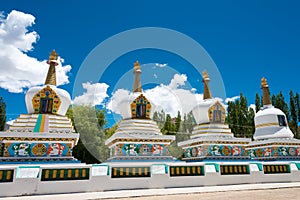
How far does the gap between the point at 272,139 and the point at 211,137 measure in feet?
18.0

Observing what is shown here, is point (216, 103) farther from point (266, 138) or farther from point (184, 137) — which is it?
point (184, 137)

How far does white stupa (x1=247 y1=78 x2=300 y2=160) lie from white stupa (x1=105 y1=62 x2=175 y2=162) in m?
8.24

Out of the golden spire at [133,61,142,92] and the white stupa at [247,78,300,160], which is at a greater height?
the golden spire at [133,61,142,92]

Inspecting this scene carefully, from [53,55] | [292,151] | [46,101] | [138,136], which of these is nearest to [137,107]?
[138,136]

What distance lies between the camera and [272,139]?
56.7 feet

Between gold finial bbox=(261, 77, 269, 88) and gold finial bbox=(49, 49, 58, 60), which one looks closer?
gold finial bbox=(49, 49, 58, 60)

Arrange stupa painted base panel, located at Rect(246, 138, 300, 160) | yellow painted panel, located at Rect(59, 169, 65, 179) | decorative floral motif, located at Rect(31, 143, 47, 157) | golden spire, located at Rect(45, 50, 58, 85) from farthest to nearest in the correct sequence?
stupa painted base panel, located at Rect(246, 138, 300, 160)
golden spire, located at Rect(45, 50, 58, 85)
decorative floral motif, located at Rect(31, 143, 47, 157)
yellow painted panel, located at Rect(59, 169, 65, 179)

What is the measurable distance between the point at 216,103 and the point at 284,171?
6561 mm

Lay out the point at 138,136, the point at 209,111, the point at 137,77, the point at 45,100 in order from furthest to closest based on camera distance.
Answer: the point at 209,111 → the point at 137,77 → the point at 45,100 → the point at 138,136

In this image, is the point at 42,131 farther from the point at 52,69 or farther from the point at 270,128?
the point at 270,128

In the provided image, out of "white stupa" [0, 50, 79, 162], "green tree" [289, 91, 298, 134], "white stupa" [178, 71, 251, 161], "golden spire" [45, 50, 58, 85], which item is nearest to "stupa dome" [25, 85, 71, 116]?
"white stupa" [0, 50, 79, 162]

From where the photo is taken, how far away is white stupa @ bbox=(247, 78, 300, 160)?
1703 centimetres

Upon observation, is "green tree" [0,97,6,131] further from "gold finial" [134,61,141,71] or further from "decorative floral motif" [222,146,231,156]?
"decorative floral motif" [222,146,231,156]

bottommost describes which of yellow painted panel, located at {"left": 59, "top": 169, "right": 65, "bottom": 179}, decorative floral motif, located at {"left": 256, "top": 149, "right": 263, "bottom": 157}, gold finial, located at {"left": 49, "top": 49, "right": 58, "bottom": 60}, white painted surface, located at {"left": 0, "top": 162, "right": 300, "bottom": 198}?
white painted surface, located at {"left": 0, "top": 162, "right": 300, "bottom": 198}
